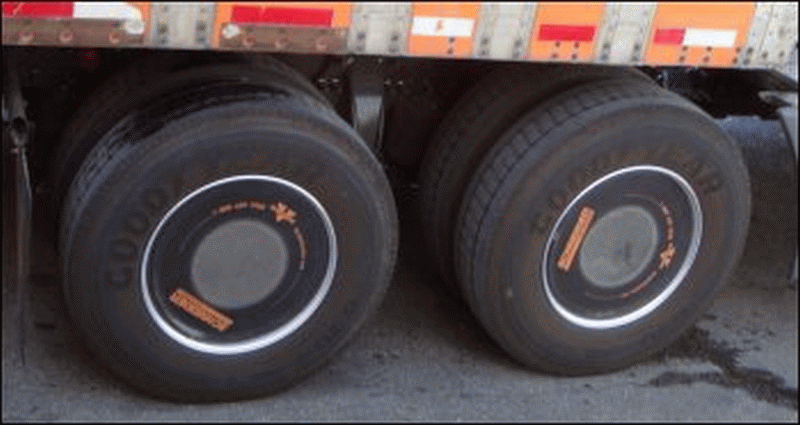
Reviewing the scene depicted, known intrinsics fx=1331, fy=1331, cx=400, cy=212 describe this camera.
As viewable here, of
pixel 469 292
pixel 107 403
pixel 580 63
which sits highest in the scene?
pixel 580 63

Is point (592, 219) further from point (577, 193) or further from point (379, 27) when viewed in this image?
point (379, 27)

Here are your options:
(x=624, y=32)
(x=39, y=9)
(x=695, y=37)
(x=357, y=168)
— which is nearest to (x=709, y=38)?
(x=695, y=37)

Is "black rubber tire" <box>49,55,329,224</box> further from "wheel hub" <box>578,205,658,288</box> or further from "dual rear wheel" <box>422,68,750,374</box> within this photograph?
"wheel hub" <box>578,205,658,288</box>

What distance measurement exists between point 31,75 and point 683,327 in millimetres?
2178

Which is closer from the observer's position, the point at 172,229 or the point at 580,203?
the point at 172,229

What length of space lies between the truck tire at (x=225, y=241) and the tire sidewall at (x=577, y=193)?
36 cm

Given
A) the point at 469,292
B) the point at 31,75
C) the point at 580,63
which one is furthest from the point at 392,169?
the point at 31,75

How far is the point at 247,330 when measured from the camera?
3834 millimetres

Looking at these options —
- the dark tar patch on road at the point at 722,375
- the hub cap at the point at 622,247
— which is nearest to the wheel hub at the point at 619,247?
the hub cap at the point at 622,247

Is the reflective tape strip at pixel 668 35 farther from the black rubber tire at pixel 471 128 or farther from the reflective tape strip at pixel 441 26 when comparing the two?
the reflective tape strip at pixel 441 26

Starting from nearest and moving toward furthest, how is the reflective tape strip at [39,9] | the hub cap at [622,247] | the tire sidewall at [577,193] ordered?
the reflective tape strip at [39,9] → the tire sidewall at [577,193] → the hub cap at [622,247]

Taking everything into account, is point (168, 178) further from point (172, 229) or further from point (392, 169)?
point (392, 169)

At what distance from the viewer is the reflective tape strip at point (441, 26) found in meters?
3.56

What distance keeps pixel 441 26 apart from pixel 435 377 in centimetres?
116
